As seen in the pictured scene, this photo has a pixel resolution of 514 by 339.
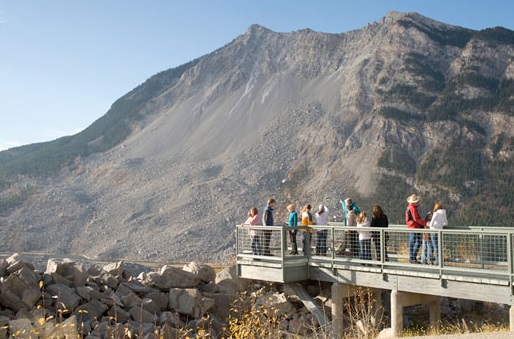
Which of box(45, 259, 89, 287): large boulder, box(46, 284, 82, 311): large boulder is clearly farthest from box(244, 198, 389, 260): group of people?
box(46, 284, 82, 311): large boulder

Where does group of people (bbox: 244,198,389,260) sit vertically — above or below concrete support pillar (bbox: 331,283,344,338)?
above

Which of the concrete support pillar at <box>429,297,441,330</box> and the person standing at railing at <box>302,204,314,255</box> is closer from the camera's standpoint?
the concrete support pillar at <box>429,297,441,330</box>

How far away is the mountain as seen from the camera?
169 feet

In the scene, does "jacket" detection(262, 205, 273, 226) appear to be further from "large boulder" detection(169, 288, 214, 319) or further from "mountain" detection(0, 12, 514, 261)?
"mountain" detection(0, 12, 514, 261)

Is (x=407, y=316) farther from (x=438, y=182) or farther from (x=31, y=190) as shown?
(x=31, y=190)

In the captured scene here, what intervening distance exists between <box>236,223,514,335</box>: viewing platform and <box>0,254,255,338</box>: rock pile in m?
1.35

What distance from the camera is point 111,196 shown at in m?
61.0

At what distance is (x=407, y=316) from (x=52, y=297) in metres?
9.95

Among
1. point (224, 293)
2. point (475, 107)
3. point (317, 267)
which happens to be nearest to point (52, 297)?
point (224, 293)

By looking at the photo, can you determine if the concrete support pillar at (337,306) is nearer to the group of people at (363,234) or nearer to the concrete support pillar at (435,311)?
the group of people at (363,234)

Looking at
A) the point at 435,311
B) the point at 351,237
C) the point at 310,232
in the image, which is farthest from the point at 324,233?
the point at 435,311

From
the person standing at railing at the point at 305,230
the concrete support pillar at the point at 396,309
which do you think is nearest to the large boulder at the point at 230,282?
the person standing at railing at the point at 305,230

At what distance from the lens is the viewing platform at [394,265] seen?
12227 millimetres

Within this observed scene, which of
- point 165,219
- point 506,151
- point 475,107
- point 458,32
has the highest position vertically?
point 458,32
